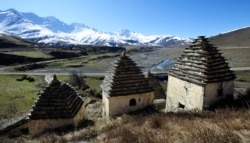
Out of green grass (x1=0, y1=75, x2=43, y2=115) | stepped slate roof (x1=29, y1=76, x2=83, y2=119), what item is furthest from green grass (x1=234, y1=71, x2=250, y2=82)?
stepped slate roof (x1=29, y1=76, x2=83, y2=119)

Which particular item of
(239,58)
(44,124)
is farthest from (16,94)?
(239,58)

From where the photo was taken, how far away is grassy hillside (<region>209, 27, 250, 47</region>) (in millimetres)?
169625

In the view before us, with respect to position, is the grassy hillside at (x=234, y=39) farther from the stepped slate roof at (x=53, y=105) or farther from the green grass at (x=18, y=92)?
the stepped slate roof at (x=53, y=105)

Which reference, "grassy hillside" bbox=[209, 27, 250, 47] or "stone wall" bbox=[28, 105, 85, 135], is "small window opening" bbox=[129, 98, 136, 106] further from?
"grassy hillside" bbox=[209, 27, 250, 47]

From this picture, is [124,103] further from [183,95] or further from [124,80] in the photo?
[183,95]

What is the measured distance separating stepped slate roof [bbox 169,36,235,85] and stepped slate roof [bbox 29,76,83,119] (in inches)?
300

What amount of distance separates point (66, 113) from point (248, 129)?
549 inches

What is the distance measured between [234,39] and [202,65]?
175 meters

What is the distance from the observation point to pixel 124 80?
72.3 ft

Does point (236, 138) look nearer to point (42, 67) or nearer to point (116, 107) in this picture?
point (116, 107)

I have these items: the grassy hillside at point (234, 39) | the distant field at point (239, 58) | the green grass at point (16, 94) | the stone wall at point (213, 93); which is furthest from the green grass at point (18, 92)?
the grassy hillside at point (234, 39)

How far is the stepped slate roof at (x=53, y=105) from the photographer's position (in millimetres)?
19672

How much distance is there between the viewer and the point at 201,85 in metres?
18.3

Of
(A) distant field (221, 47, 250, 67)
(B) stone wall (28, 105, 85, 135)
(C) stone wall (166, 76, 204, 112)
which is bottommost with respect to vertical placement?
(A) distant field (221, 47, 250, 67)
